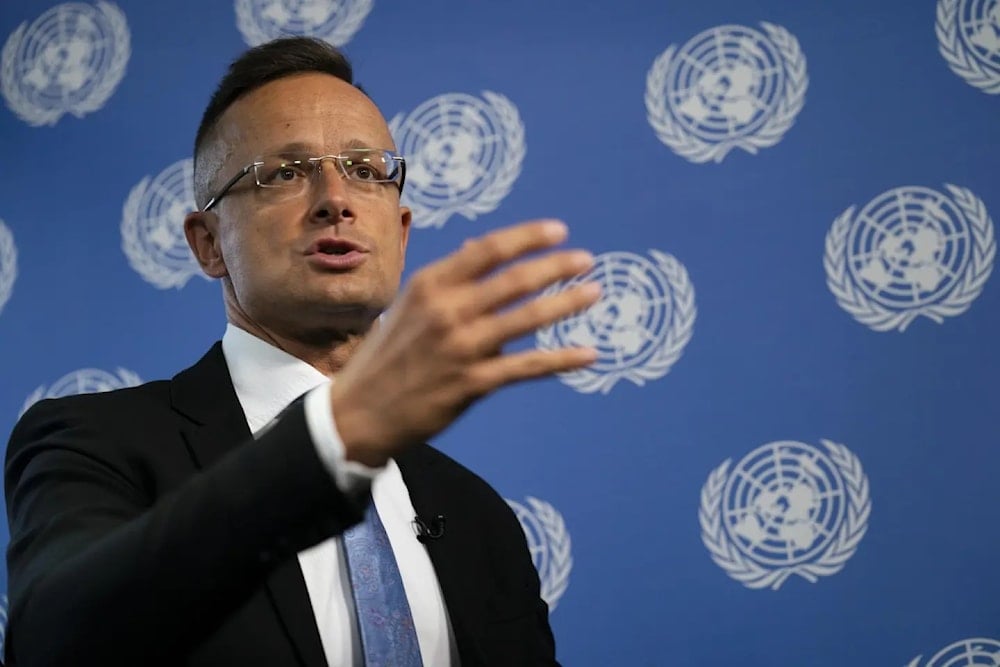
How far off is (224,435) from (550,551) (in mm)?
682

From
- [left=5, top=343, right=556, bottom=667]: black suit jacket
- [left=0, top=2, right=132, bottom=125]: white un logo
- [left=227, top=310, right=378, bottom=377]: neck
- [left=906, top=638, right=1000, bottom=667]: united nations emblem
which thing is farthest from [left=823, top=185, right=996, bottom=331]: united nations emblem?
[left=0, top=2, right=132, bottom=125]: white un logo

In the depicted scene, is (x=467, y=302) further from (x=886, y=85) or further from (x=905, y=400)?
(x=886, y=85)

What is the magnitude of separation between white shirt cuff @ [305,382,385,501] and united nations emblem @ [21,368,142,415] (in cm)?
135

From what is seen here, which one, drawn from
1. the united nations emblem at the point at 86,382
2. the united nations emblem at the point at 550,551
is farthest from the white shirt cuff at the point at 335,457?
the united nations emblem at the point at 86,382

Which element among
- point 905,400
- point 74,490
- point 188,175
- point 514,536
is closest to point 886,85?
point 905,400

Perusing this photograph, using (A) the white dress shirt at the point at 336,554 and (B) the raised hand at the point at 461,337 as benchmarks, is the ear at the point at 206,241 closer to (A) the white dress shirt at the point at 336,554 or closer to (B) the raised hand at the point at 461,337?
(A) the white dress shirt at the point at 336,554

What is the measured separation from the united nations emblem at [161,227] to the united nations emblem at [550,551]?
0.77 metres

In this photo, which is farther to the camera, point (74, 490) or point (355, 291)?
point (355, 291)

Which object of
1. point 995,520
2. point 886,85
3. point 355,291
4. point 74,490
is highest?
point 886,85

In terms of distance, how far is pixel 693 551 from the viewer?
177 centimetres

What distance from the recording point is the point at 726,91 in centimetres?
189

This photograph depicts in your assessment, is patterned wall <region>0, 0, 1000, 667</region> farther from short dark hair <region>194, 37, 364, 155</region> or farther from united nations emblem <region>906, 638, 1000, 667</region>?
short dark hair <region>194, 37, 364, 155</region>

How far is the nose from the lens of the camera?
1.43m

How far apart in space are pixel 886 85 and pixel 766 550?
30.2 inches
